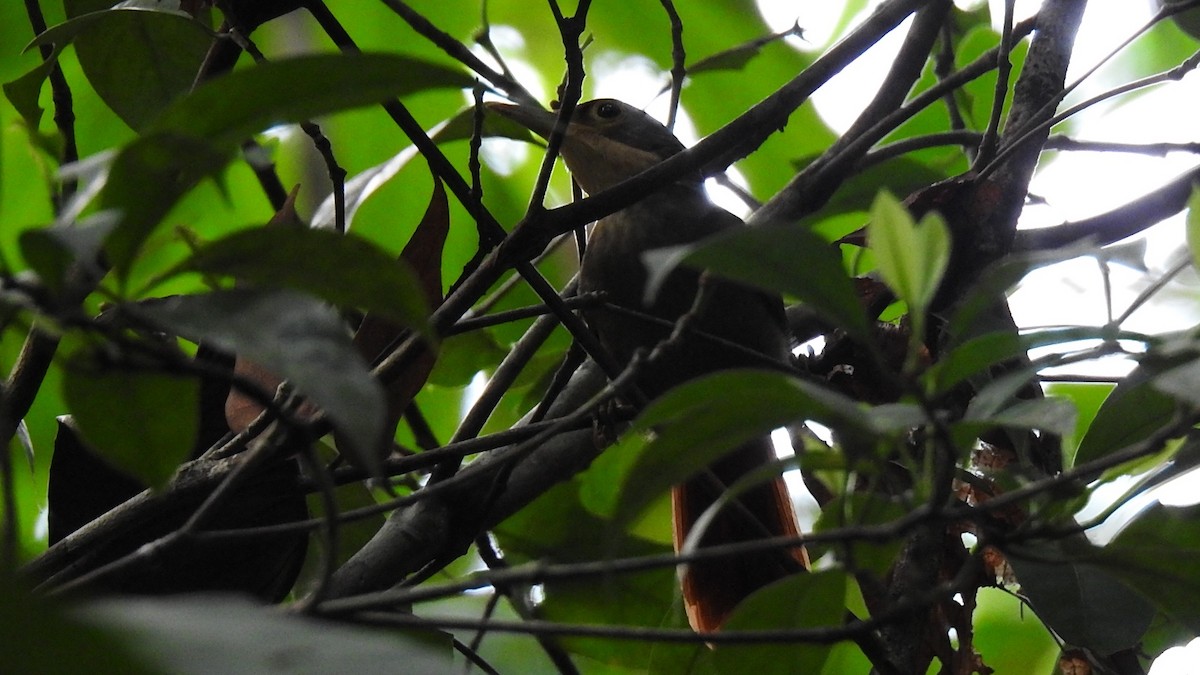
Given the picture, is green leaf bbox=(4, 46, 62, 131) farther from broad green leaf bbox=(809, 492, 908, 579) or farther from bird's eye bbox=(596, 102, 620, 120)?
bird's eye bbox=(596, 102, 620, 120)

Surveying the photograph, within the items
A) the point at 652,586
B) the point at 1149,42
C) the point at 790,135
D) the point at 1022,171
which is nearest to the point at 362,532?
the point at 652,586

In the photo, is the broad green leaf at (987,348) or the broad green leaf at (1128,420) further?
the broad green leaf at (1128,420)

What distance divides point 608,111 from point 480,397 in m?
1.21

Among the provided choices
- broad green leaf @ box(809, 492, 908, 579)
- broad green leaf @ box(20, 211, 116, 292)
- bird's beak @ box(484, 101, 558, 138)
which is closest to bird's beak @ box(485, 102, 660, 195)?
bird's beak @ box(484, 101, 558, 138)

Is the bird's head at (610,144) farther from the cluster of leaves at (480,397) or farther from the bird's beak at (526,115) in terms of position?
the bird's beak at (526,115)

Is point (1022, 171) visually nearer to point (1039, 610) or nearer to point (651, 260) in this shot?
point (1039, 610)

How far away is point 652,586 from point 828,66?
0.83 meters

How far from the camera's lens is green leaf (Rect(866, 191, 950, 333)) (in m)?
0.86

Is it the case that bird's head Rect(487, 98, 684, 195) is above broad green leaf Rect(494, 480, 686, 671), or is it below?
above

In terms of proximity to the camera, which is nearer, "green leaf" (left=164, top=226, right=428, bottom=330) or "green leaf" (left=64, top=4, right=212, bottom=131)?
"green leaf" (left=164, top=226, right=428, bottom=330)

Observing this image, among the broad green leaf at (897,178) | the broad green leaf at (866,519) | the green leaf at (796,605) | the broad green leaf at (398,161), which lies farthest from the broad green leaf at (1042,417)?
the broad green leaf at (897,178)

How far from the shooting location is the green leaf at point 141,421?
92 cm

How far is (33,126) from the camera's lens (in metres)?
1.62

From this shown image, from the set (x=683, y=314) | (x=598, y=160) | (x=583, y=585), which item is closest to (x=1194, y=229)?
(x=583, y=585)
